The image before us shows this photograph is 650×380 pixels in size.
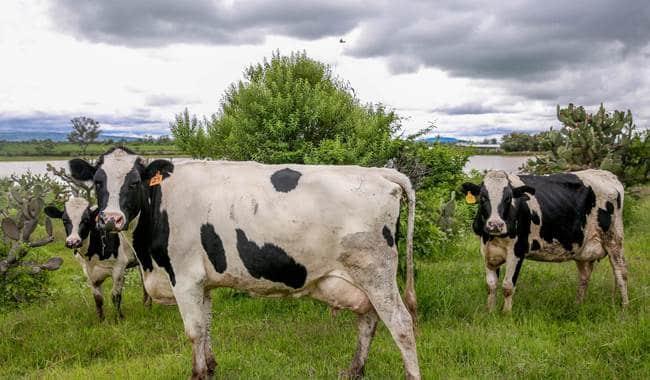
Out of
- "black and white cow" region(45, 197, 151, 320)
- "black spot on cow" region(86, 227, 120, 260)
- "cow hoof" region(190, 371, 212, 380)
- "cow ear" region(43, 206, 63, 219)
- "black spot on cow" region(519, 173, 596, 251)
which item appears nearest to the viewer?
"cow hoof" region(190, 371, 212, 380)

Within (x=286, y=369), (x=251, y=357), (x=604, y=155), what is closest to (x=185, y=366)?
(x=251, y=357)

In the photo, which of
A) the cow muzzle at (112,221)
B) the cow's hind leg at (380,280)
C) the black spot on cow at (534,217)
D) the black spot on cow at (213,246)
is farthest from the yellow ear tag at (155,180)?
the black spot on cow at (534,217)

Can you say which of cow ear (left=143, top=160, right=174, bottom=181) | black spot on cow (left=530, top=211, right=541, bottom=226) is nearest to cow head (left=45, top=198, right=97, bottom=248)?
cow ear (left=143, top=160, right=174, bottom=181)

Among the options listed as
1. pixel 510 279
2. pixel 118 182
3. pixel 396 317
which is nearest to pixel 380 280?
pixel 396 317

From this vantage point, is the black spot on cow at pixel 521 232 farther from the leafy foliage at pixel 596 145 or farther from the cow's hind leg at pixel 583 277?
the leafy foliage at pixel 596 145

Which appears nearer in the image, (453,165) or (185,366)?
(185,366)

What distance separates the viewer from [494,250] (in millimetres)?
7234

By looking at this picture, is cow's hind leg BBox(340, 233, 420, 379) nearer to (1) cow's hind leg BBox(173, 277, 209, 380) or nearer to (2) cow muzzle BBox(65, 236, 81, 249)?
(1) cow's hind leg BBox(173, 277, 209, 380)

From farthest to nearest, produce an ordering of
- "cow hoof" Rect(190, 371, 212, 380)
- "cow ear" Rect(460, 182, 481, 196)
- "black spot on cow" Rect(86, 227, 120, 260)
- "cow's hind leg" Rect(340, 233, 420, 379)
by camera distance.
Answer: "black spot on cow" Rect(86, 227, 120, 260), "cow ear" Rect(460, 182, 481, 196), "cow hoof" Rect(190, 371, 212, 380), "cow's hind leg" Rect(340, 233, 420, 379)

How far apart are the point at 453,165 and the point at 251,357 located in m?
11.7

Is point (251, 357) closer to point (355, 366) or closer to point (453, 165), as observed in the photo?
point (355, 366)

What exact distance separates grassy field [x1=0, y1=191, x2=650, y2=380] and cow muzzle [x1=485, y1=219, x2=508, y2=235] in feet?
3.72

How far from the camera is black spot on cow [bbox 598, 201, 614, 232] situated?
7605 millimetres

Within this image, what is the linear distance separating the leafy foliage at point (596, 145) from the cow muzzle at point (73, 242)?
12042 millimetres
